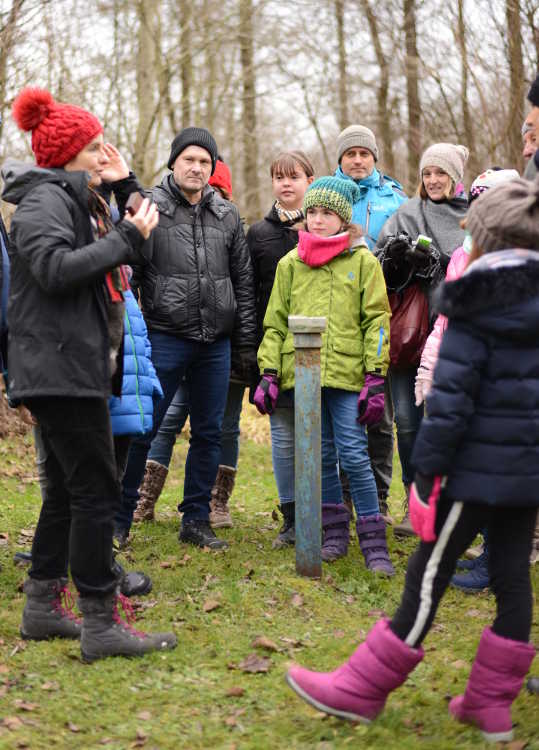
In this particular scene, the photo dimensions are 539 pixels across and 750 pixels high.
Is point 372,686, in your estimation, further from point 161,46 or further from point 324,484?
point 161,46

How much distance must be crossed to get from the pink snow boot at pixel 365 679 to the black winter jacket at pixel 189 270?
270 cm

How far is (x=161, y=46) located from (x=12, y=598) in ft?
43.7

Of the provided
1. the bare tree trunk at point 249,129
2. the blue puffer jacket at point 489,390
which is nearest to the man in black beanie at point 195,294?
the blue puffer jacket at point 489,390

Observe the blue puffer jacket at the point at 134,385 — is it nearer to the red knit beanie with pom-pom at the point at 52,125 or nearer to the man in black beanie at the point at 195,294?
the man in black beanie at the point at 195,294

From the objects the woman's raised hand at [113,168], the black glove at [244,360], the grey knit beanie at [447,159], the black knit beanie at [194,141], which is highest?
the black knit beanie at [194,141]

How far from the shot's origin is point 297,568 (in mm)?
5309

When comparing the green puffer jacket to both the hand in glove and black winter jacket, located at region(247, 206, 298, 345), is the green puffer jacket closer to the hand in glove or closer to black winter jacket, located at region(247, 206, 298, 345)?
the hand in glove

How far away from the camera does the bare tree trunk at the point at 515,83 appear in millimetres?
11505

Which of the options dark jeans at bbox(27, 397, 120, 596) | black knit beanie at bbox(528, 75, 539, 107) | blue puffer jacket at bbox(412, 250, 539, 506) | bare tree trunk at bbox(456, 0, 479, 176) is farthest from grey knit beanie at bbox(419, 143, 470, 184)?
bare tree trunk at bbox(456, 0, 479, 176)

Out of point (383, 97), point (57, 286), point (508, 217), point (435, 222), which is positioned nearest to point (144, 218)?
point (57, 286)

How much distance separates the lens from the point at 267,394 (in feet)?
18.0

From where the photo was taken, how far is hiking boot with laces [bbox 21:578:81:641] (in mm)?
4324

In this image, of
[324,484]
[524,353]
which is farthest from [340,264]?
[524,353]

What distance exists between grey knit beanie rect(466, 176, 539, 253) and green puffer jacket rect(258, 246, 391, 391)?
2.07 meters
